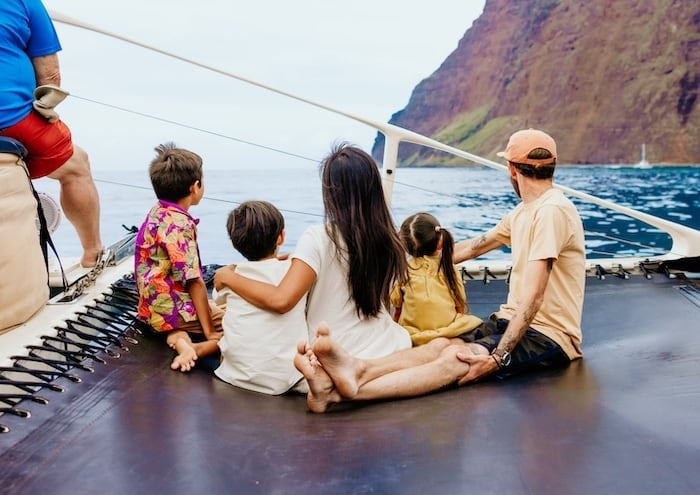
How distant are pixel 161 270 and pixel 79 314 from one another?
1.40ft

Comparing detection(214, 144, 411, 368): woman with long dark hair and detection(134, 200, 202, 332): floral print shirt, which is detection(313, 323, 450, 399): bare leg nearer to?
detection(214, 144, 411, 368): woman with long dark hair

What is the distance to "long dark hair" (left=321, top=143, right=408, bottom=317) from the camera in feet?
6.95

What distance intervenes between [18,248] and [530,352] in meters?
1.62

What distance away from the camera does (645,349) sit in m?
2.55

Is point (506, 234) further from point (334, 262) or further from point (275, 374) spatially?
point (275, 374)

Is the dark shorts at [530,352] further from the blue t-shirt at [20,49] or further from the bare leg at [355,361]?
the blue t-shirt at [20,49]

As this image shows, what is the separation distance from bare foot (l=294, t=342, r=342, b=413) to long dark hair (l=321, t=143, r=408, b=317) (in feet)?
0.91

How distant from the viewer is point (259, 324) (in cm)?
216

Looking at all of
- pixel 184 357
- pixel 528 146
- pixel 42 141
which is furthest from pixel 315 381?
pixel 42 141

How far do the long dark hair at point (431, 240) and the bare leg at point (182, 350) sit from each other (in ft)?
2.54

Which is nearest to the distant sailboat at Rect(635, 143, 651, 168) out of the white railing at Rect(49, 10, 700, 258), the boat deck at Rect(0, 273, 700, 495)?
the white railing at Rect(49, 10, 700, 258)

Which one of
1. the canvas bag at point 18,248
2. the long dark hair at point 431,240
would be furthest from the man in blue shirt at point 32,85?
the long dark hair at point 431,240

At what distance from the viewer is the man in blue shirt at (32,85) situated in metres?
2.45

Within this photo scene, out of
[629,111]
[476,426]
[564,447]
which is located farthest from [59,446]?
[629,111]
